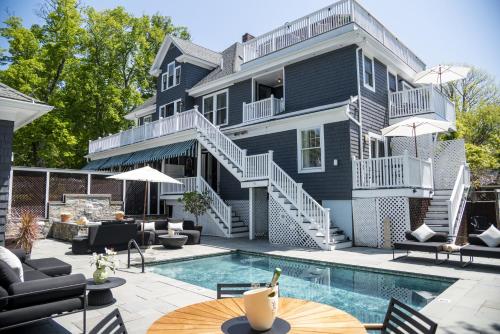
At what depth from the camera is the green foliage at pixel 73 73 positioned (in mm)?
24281

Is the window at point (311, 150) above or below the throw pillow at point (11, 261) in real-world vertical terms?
above

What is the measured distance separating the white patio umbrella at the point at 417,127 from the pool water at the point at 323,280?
642 centimetres

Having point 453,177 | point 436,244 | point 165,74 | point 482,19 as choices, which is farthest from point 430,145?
point 165,74

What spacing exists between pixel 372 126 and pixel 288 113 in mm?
3696

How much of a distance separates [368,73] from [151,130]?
40.1ft

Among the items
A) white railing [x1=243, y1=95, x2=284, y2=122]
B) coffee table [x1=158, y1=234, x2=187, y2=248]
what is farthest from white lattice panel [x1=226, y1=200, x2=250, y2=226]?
coffee table [x1=158, y1=234, x2=187, y2=248]

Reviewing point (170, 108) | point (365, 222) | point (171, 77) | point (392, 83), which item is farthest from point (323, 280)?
point (171, 77)

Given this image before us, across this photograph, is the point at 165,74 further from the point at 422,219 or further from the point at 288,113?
the point at 422,219

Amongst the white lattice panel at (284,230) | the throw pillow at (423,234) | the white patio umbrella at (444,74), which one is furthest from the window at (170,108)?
the throw pillow at (423,234)

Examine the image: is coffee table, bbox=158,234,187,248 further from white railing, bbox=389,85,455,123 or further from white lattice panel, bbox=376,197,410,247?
white railing, bbox=389,85,455,123

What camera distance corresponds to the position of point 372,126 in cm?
1416

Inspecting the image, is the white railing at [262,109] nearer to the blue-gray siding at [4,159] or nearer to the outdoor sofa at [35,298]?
the blue-gray siding at [4,159]

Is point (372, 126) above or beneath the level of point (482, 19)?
beneath

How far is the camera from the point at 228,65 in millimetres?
19922
